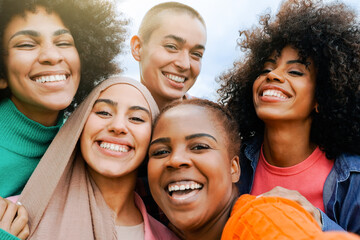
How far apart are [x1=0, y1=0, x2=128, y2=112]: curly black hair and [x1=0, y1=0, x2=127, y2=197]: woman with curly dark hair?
12mm

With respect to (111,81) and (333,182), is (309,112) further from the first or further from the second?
(111,81)

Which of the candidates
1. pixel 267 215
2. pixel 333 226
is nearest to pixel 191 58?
pixel 333 226

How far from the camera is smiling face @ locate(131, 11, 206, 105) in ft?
14.0

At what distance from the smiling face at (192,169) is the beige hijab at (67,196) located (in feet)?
1.67

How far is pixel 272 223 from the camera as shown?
1.72 meters

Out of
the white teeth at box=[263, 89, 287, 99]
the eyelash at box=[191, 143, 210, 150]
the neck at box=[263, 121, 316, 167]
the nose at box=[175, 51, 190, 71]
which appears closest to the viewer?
the eyelash at box=[191, 143, 210, 150]

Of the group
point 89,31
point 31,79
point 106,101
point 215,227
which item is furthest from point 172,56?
point 215,227

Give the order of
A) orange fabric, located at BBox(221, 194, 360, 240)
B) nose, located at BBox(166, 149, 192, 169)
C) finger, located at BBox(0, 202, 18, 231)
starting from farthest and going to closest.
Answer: nose, located at BBox(166, 149, 192, 169)
finger, located at BBox(0, 202, 18, 231)
orange fabric, located at BBox(221, 194, 360, 240)

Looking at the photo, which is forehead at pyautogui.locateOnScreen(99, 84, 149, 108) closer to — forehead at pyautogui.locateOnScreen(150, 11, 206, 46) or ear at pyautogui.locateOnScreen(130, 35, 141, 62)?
forehead at pyautogui.locateOnScreen(150, 11, 206, 46)

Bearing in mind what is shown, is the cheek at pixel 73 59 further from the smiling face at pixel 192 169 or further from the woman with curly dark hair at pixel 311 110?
the woman with curly dark hair at pixel 311 110

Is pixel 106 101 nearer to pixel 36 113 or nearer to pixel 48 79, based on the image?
pixel 48 79

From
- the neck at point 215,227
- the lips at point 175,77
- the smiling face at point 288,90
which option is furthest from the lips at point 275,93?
the lips at point 175,77

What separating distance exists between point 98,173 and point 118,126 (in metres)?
0.49

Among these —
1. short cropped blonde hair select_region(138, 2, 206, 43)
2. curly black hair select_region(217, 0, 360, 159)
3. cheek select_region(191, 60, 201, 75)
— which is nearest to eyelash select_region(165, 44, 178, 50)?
cheek select_region(191, 60, 201, 75)
